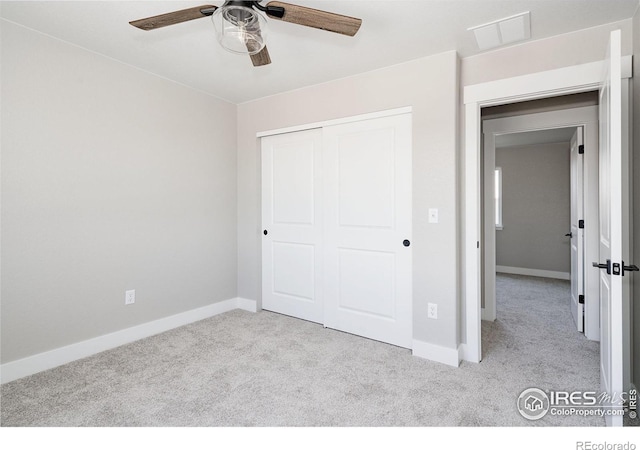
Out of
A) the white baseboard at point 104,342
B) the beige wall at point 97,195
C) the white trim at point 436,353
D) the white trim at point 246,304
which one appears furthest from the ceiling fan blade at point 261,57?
the white trim at point 246,304

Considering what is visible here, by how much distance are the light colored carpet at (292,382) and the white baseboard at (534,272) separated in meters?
2.83

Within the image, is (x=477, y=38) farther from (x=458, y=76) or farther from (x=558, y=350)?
(x=558, y=350)

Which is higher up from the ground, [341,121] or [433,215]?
[341,121]

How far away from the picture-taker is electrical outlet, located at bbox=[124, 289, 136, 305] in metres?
2.83

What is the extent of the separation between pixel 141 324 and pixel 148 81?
7.06 ft

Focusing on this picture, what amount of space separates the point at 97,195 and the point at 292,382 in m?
2.06

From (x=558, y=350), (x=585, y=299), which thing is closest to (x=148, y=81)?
(x=558, y=350)

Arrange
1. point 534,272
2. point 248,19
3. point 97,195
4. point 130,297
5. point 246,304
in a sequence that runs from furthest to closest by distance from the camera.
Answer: point 534,272, point 246,304, point 130,297, point 97,195, point 248,19

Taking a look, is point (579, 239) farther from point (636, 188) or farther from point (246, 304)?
point (246, 304)

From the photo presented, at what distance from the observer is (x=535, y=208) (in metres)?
5.80

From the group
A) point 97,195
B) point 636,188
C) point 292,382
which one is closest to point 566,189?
point 636,188

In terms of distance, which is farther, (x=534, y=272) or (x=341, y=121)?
(x=534, y=272)

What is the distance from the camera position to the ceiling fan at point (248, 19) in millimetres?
1544

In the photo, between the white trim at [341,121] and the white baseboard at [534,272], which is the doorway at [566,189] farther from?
the white trim at [341,121]
